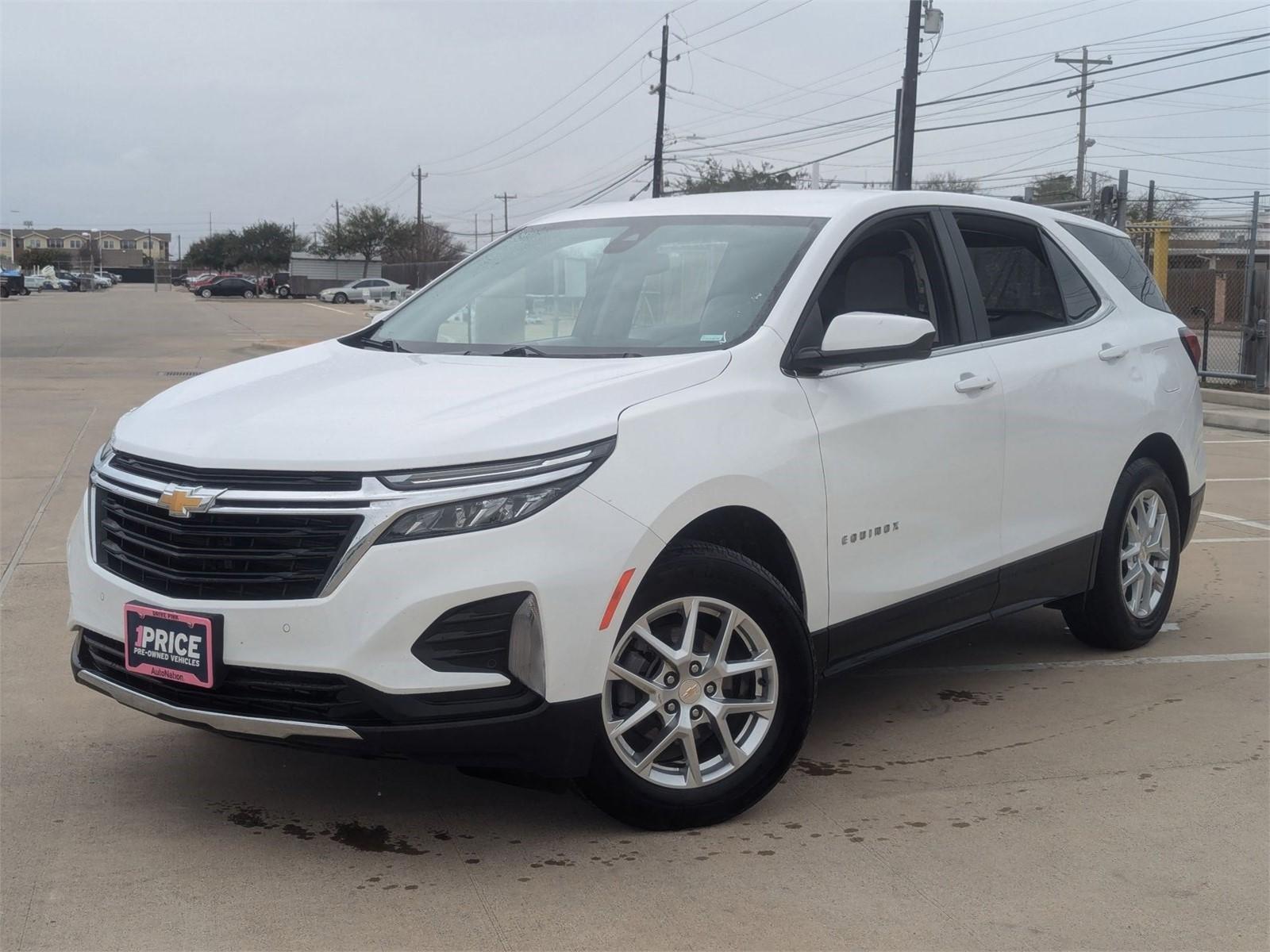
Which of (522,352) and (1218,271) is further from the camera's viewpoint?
(1218,271)

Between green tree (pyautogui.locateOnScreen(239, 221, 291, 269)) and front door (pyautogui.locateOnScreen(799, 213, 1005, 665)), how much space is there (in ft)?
456

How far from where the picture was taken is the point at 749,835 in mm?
3771

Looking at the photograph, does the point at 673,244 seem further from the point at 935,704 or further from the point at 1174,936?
the point at 1174,936

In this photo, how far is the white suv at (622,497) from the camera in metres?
3.27

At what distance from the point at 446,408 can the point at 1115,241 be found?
367cm

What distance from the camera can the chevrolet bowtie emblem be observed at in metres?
3.35

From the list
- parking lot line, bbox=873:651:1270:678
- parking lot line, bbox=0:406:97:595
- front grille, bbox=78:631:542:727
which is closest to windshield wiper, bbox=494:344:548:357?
front grille, bbox=78:631:542:727

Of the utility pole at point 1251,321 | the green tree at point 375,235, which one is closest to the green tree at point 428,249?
the green tree at point 375,235

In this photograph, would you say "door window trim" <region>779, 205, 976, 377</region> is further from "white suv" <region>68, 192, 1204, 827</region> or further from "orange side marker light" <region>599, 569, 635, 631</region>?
"orange side marker light" <region>599, 569, 635, 631</region>

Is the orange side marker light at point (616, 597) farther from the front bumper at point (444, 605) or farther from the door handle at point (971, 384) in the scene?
the door handle at point (971, 384)

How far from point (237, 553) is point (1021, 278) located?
3.28 meters

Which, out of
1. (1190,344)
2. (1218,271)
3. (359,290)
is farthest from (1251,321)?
(359,290)

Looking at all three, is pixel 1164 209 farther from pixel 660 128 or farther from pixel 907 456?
pixel 907 456

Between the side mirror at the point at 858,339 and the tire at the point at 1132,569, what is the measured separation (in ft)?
6.01
